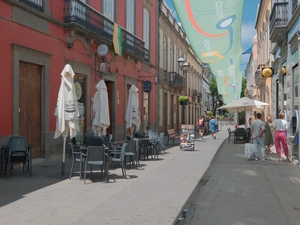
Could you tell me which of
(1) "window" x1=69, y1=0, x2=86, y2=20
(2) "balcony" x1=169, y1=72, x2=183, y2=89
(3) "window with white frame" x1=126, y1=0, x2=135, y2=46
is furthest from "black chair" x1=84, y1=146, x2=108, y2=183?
(2) "balcony" x1=169, y1=72, x2=183, y2=89

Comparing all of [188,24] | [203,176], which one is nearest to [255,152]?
[203,176]

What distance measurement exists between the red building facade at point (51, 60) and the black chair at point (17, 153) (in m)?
0.88

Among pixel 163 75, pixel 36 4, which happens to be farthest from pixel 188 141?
pixel 163 75

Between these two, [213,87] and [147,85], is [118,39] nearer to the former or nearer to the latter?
[147,85]

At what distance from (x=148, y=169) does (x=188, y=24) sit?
4.49m

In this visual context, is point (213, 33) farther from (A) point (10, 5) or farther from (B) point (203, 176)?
(A) point (10, 5)

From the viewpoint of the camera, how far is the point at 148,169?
10711 millimetres

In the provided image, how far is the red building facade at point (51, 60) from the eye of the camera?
10.1 m

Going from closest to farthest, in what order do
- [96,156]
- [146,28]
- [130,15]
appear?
[96,156] → [130,15] → [146,28]

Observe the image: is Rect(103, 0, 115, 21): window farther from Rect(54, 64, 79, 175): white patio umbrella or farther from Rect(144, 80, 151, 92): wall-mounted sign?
Rect(54, 64, 79, 175): white patio umbrella

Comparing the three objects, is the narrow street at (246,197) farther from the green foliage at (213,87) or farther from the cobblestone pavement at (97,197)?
the green foliage at (213,87)

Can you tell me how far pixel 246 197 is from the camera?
711cm

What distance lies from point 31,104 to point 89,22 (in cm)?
447

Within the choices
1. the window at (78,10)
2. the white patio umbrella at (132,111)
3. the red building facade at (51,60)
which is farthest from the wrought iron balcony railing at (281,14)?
the window at (78,10)
